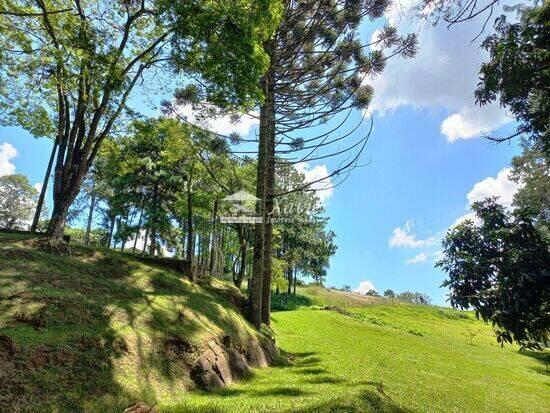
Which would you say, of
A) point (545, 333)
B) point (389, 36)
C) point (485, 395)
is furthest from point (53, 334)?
point (389, 36)

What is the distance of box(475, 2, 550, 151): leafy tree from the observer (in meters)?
9.02

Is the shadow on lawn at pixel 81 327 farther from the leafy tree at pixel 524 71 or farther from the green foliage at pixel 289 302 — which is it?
the green foliage at pixel 289 302

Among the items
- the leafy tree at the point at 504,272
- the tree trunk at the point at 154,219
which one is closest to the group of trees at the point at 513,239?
the leafy tree at the point at 504,272

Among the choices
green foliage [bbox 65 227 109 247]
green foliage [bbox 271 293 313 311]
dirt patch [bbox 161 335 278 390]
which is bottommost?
dirt patch [bbox 161 335 278 390]

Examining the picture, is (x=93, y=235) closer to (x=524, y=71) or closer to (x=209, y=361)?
(x=209, y=361)

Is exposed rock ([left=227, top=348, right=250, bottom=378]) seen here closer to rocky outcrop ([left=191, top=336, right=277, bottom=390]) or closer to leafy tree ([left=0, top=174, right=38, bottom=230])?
rocky outcrop ([left=191, top=336, right=277, bottom=390])

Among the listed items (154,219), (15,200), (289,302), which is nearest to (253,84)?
(154,219)

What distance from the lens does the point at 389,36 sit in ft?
50.9

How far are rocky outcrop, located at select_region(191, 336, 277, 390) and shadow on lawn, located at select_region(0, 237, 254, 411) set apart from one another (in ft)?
1.28

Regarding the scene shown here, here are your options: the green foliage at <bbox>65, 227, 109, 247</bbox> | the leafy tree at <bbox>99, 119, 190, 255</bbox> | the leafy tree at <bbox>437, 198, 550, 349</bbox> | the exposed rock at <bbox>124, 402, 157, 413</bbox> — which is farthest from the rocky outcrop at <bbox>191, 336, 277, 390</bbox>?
the green foliage at <bbox>65, 227, 109, 247</bbox>

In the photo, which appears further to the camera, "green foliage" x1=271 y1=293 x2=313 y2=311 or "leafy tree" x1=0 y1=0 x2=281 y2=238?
"green foliage" x1=271 y1=293 x2=313 y2=311

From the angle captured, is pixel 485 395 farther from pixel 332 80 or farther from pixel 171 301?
pixel 332 80

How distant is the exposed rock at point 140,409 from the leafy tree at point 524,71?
33.7 ft

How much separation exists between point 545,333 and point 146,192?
2932 cm
